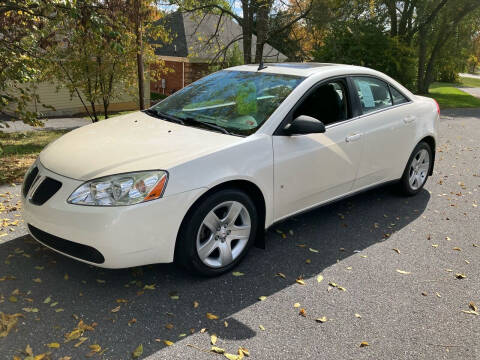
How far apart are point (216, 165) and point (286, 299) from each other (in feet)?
3.82

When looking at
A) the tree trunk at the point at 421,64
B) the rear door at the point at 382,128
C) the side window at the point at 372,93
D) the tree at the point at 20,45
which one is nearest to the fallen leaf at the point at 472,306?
the rear door at the point at 382,128

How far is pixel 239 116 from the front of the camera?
12.9ft

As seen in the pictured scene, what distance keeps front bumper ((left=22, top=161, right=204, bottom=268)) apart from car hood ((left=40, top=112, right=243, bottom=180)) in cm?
18

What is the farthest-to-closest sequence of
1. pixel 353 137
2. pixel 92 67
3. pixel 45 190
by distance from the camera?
pixel 92 67
pixel 353 137
pixel 45 190

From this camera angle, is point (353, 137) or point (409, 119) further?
point (409, 119)

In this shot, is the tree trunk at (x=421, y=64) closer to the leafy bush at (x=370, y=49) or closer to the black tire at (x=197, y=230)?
the leafy bush at (x=370, y=49)

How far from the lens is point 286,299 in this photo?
3.35 m

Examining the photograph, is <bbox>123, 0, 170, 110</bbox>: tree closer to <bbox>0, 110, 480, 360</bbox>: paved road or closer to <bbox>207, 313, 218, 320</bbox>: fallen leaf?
<bbox>0, 110, 480, 360</bbox>: paved road

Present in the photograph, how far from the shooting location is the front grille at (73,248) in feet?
9.99

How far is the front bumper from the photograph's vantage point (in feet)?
9.72

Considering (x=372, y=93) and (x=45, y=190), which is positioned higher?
(x=372, y=93)

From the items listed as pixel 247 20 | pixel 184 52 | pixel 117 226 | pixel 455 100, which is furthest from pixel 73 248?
pixel 455 100

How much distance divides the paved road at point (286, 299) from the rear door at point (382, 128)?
682 millimetres

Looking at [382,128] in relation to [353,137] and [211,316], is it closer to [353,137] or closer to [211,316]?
[353,137]
